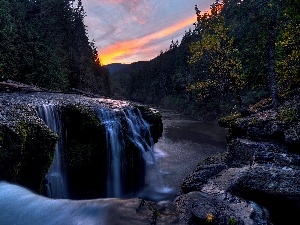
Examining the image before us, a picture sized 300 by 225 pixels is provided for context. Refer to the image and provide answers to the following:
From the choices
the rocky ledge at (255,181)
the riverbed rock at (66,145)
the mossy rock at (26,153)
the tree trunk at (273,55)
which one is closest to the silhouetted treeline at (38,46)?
the riverbed rock at (66,145)

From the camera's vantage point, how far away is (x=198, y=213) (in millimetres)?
6184

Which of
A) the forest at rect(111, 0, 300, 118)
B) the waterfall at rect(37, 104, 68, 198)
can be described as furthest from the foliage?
the waterfall at rect(37, 104, 68, 198)

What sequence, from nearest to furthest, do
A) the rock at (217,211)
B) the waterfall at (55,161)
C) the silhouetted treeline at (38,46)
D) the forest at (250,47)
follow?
the rock at (217,211) < the waterfall at (55,161) < the forest at (250,47) < the silhouetted treeline at (38,46)

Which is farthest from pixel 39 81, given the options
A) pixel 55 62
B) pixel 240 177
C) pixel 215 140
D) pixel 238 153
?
pixel 240 177

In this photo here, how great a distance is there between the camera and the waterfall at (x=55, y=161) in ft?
35.8

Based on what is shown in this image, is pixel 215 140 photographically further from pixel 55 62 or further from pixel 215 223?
pixel 215 223

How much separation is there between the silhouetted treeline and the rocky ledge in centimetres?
1880

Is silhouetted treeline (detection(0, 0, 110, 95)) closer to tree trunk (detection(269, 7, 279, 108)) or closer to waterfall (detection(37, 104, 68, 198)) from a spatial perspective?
waterfall (detection(37, 104, 68, 198))

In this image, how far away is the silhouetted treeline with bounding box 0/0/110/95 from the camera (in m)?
23.4

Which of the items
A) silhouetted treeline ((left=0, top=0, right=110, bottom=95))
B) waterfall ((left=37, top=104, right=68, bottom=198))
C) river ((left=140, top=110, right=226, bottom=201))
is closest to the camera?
waterfall ((left=37, top=104, right=68, bottom=198))

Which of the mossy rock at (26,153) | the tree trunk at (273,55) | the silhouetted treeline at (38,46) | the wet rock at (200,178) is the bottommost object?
the wet rock at (200,178)

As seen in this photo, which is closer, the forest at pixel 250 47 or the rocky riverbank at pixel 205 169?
the rocky riverbank at pixel 205 169

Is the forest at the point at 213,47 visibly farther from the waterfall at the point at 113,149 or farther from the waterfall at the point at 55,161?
the waterfall at the point at 55,161

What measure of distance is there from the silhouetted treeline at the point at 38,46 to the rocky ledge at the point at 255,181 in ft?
61.7
